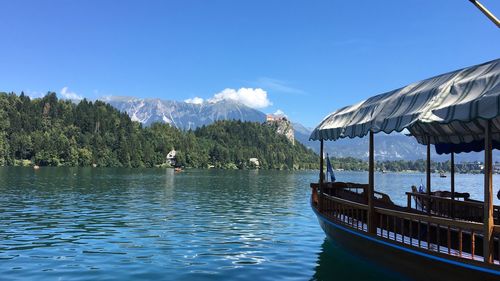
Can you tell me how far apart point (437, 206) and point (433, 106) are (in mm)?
9559

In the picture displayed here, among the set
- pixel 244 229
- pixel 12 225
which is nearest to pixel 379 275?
pixel 244 229

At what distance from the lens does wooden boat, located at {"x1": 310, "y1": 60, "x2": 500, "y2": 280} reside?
829 cm

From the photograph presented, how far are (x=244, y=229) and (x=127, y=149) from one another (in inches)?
6090

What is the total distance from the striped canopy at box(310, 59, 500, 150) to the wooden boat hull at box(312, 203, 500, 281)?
280 centimetres

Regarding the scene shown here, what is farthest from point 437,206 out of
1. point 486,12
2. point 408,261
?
point 486,12

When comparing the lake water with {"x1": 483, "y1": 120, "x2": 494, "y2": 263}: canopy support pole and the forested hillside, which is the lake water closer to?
{"x1": 483, "y1": 120, "x2": 494, "y2": 263}: canopy support pole

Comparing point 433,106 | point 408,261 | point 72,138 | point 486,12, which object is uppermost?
point 72,138

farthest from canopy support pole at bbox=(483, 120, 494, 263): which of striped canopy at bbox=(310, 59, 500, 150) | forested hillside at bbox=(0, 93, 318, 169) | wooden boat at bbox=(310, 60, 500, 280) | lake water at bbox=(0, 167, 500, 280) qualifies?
forested hillside at bbox=(0, 93, 318, 169)

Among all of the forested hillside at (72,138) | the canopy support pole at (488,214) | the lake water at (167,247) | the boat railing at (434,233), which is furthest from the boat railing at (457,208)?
the forested hillside at (72,138)

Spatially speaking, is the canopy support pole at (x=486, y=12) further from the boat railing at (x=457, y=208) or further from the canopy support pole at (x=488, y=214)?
the boat railing at (x=457, y=208)

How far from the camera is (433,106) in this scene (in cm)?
923

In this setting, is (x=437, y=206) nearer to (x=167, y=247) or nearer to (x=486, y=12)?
(x=486, y=12)

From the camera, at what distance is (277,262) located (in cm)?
1512

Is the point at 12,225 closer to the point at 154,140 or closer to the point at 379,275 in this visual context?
the point at 379,275
